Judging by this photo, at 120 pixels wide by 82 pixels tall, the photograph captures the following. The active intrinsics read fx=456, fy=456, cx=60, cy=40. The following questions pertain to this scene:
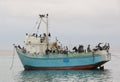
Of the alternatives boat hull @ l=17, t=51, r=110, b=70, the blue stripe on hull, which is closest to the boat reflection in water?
boat hull @ l=17, t=51, r=110, b=70

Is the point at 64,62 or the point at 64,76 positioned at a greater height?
the point at 64,62

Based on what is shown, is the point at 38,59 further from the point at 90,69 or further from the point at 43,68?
the point at 90,69

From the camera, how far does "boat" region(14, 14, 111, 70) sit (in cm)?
5747

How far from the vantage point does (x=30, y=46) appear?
194 ft

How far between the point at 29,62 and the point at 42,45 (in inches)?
109

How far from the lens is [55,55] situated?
188ft

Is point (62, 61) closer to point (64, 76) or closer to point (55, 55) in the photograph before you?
point (55, 55)

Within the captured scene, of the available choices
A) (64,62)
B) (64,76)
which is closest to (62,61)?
(64,62)

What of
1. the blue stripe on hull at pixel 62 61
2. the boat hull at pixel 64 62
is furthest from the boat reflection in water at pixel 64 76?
the blue stripe on hull at pixel 62 61

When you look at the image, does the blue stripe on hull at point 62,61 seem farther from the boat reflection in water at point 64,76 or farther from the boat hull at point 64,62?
the boat reflection in water at point 64,76

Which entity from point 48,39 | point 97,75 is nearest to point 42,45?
point 48,39

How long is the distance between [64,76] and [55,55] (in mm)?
5641

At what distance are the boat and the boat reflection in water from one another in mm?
939

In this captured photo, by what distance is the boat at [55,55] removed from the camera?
5747 cm
